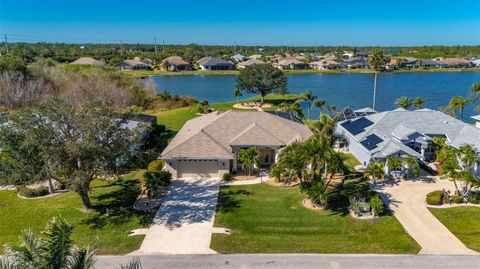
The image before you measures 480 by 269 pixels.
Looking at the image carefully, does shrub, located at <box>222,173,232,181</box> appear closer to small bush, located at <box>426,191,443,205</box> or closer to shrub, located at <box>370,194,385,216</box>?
shrub, located at <box>370,194,385,216</box>

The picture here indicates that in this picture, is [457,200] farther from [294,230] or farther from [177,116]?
[177,116]

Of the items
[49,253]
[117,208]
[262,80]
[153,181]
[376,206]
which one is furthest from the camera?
[262,80]

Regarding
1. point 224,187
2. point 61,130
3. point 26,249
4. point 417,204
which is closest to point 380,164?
point 417,204

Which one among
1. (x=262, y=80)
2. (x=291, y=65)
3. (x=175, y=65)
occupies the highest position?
(x=291, y=65)

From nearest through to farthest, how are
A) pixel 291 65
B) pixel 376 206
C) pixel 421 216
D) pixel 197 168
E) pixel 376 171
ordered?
pixel 376 206
pixel 421 216
pixel 376 171
pixel 197 168
pixel 291 65

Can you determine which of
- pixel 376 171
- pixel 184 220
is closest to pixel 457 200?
pixel 376 171

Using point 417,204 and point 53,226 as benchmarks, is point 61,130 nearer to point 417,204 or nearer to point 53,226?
point 53,226

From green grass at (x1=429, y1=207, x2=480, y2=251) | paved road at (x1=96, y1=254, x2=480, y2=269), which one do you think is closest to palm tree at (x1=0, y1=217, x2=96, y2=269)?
paved road at (x1=96, y1=254, x2=480, y2=269)

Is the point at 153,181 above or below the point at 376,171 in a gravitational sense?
below
